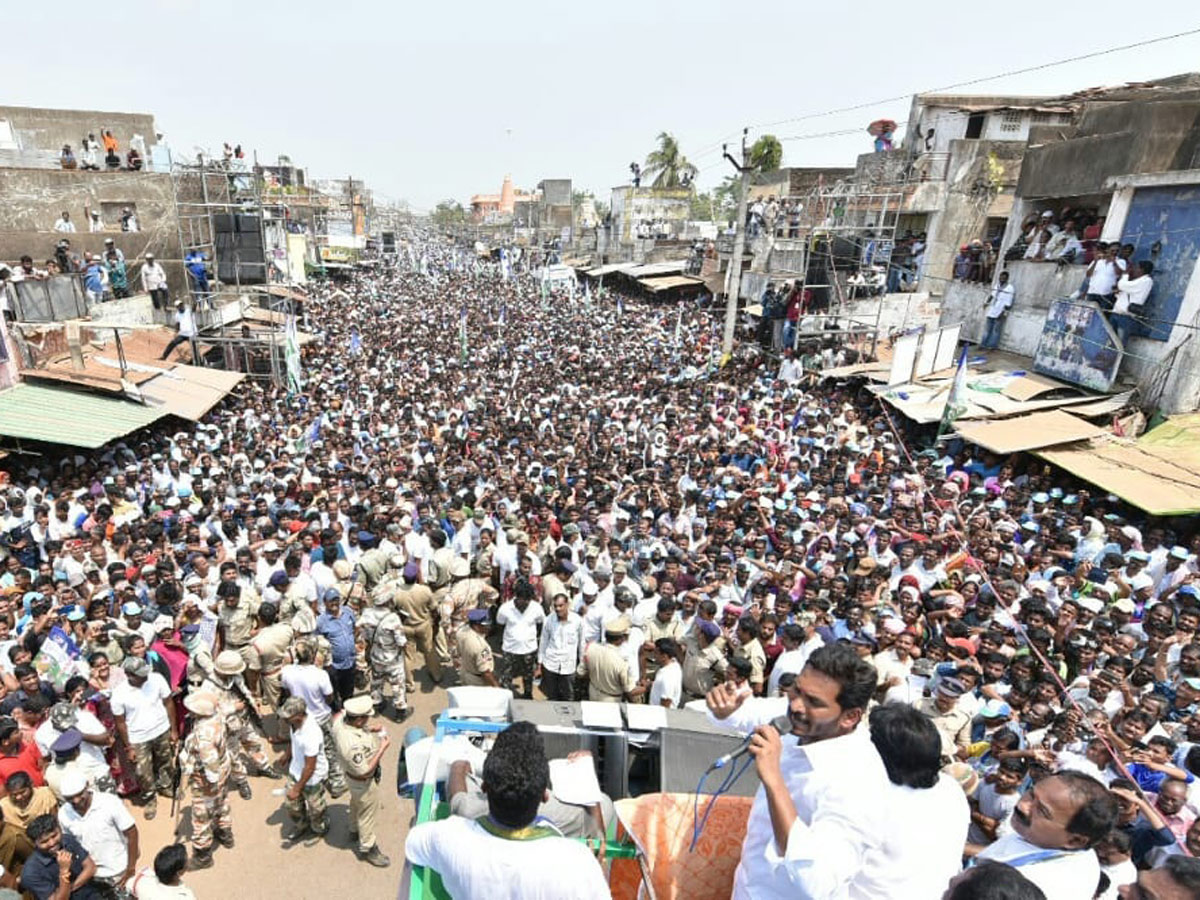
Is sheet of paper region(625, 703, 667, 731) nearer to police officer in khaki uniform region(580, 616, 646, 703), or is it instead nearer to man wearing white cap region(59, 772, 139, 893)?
police officer in khaki uniform region(580, 616, 646, 703)

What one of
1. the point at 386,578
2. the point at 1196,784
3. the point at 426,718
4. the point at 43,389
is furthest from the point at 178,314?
the point at 1196,784

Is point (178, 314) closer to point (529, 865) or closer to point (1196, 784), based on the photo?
point (529, 865)

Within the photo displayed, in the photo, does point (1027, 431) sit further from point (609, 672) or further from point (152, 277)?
point (152, 277)

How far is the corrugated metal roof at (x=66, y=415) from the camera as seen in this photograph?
9117 millimetres

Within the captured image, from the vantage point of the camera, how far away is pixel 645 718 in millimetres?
2865

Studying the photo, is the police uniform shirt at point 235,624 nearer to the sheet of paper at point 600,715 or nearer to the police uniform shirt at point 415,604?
the police uniform shirt at point 415,604

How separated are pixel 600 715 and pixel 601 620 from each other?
2833mm

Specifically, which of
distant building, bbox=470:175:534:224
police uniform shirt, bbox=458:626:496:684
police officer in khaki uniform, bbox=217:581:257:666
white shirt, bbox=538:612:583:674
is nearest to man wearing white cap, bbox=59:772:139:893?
police officer in khaki uniform, bbox=217:581:257:666

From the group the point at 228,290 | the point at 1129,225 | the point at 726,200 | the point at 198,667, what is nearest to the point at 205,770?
the point at 198,667

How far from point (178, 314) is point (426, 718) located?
14433 millimetres

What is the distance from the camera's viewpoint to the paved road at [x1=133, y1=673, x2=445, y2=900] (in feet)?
14.2

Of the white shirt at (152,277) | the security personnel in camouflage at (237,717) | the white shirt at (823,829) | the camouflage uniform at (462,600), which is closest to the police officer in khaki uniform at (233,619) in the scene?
the security personnel in camouflage at (237,717)

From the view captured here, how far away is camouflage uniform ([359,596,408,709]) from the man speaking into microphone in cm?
432

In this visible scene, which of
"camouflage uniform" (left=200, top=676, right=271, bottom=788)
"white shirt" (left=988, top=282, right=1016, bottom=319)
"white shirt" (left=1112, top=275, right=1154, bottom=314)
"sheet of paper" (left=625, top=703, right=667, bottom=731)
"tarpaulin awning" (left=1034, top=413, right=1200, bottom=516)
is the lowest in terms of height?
"camouflage uniform" (left=200, top=676, right=271, bottom=788)
